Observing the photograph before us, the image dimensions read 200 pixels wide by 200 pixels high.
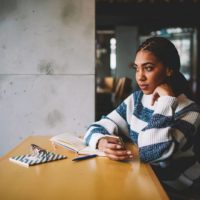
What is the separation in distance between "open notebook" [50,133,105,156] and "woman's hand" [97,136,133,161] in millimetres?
42

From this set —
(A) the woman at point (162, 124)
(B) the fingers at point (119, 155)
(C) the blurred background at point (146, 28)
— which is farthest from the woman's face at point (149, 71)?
(C) the blurred background at point (146, 28)

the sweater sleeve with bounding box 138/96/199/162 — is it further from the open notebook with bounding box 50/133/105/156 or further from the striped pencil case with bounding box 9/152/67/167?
the striped pencil case with bounding box 9/152/67/167

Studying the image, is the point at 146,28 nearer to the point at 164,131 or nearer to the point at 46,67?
the point at 46,67

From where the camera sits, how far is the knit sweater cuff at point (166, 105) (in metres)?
1.43

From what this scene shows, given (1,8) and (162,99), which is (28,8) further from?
(162,99)

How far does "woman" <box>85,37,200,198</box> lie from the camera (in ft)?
4.53

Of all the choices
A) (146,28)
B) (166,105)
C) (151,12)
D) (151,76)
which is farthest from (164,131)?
(146,28)

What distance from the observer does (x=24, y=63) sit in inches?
101

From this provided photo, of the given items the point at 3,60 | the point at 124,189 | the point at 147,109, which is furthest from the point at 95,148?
the point at 3,60

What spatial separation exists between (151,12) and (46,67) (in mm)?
6013

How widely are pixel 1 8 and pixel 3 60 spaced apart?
1.41 ft

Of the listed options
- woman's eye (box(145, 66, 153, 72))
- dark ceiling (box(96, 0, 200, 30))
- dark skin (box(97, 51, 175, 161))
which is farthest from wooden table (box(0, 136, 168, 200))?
dark ceiling (box(96, 0, 200, 30))

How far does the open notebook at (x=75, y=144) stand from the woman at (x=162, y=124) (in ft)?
0.11

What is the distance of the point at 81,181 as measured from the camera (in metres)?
1.13
